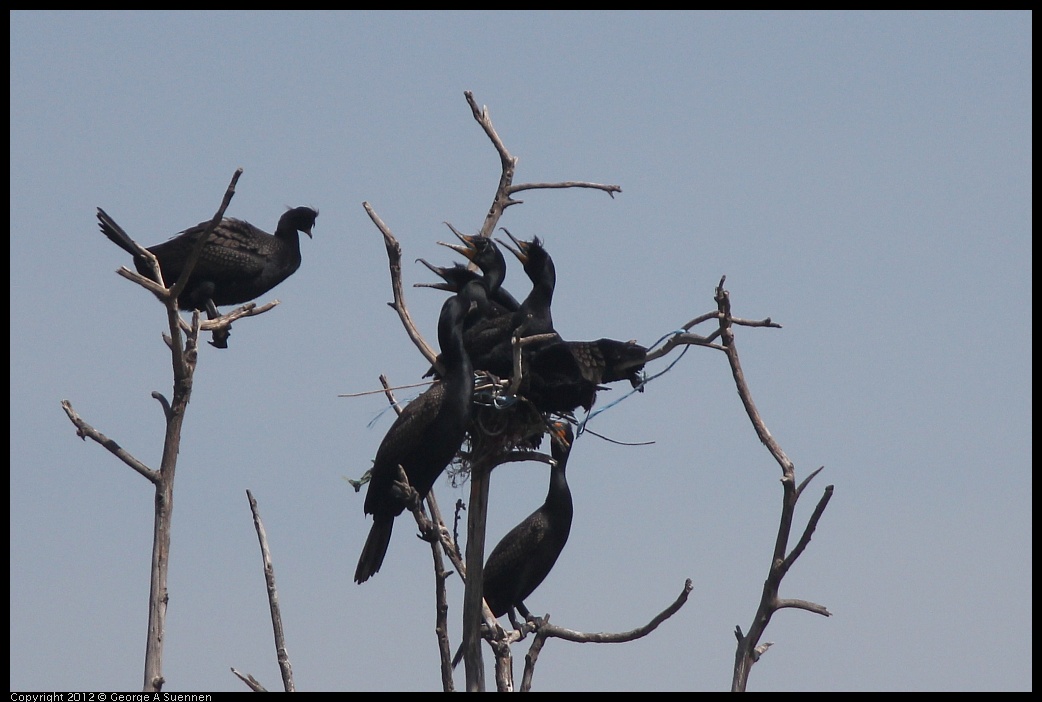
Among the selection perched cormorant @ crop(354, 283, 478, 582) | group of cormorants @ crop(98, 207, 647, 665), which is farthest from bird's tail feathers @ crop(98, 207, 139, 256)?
perched cormorant @ crop(354, 283, 478, 582)

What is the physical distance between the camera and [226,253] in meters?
9.22

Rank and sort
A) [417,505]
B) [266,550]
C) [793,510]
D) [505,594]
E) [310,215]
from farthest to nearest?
[310,215] → [505,594] → [417,505] → [266,550] → [793,510]

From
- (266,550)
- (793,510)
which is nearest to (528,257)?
(266,550)

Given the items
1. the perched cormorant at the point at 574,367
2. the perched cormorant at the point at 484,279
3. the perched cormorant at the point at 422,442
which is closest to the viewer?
the perched cormorant at the point at 422,442

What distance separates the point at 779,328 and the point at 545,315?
2.61 m

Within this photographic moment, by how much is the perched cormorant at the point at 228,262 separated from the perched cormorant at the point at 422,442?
1.79 metres

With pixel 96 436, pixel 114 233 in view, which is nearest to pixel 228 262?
pixel 114 233

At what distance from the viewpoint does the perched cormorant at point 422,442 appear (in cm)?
760

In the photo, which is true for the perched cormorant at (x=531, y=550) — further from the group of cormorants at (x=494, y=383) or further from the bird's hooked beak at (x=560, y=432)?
the bird's hooked beak at (x=560, y=432)

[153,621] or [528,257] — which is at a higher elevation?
[528,257]

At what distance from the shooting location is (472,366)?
8242 mm

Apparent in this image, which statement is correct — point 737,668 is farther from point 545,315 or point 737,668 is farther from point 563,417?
point 545,315

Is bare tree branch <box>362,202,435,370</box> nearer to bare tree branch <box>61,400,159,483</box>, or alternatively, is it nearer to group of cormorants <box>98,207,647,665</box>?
group of cormorants <box>98,207,647,665</box>

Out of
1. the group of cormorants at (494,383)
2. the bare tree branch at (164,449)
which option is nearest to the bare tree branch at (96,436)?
the bare tree branch at (164,449)
